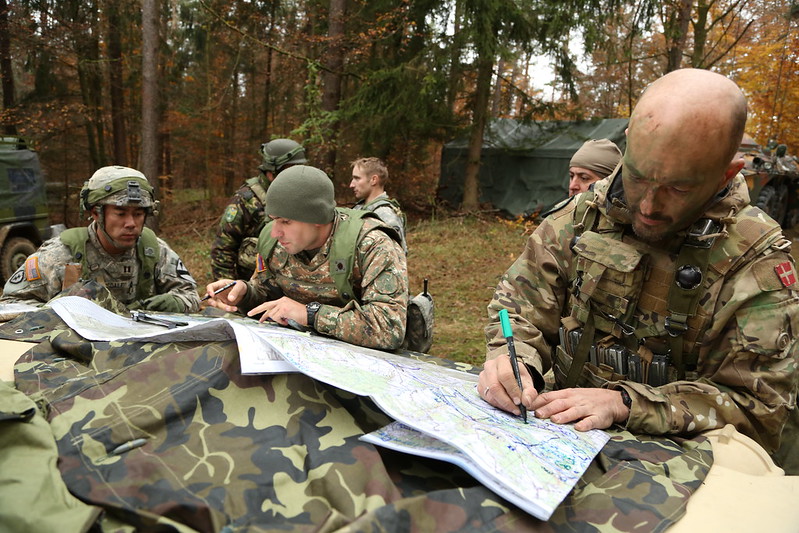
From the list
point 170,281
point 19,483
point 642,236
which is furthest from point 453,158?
point 19,483

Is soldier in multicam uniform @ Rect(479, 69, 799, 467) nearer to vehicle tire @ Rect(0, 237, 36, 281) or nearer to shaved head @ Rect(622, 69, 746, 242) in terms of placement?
shaved head @ Rect(622, 69, 746, 242)

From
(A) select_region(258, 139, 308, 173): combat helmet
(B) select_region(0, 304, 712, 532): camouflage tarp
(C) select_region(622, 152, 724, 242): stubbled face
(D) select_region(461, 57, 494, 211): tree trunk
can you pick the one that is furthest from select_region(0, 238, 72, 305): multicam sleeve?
(D) select_region(461, 57, 494, 211): tree trunk

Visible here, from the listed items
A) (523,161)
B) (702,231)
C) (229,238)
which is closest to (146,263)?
(229,238)

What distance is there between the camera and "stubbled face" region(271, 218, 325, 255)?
2.75 metres

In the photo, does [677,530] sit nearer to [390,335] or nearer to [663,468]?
[663,468]

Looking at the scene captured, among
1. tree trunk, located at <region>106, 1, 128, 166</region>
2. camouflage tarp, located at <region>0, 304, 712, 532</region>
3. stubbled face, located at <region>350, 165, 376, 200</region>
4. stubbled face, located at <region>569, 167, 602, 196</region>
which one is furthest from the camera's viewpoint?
tree trunk, located at <region>106, 1, 128, 166</region>

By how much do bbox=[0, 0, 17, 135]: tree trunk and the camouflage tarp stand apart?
11.5 m

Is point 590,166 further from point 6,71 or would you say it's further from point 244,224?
point 6,71

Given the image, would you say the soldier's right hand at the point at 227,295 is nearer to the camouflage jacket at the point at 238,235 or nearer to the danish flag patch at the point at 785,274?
the camouflage jacket at the point at 238,235

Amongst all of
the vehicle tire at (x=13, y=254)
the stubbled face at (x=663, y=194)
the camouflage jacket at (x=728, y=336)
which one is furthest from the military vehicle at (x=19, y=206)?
the stubbled face at (x=663, y=194)

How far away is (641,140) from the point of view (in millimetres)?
1576

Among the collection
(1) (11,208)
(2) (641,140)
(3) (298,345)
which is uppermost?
(2) (641,140)

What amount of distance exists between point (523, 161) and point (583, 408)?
11.5 meters

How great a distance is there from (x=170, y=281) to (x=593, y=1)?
9855mm
